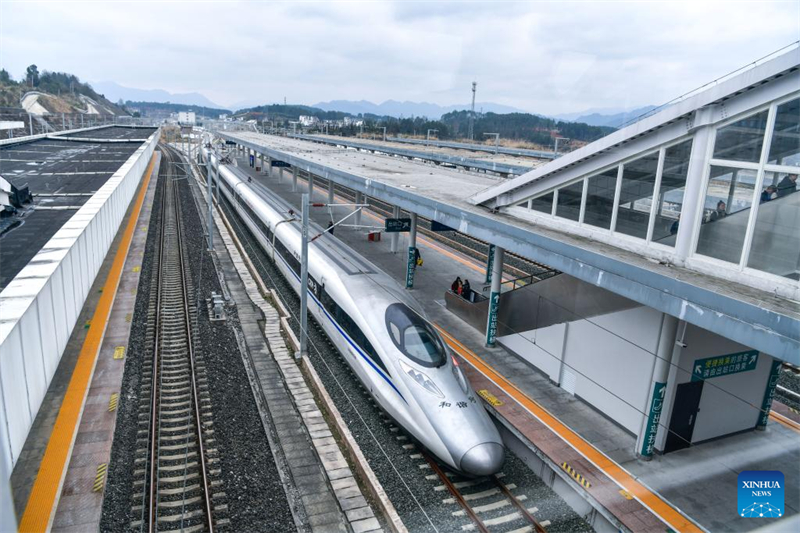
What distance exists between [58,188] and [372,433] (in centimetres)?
2387

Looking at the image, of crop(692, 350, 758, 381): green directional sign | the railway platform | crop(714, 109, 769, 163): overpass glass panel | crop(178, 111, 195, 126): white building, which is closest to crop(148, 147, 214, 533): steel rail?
the railway platform

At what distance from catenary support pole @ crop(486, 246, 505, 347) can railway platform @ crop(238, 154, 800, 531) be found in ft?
1.46

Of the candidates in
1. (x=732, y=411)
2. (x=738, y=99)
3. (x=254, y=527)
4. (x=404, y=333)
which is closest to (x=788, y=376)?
(x=732, y=411)

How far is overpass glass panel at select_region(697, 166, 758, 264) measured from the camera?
937cm

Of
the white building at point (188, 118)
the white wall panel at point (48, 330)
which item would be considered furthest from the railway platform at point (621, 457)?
the white building at point (188, 118)

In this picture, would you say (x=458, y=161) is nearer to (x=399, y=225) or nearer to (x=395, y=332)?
(x=399, y=225)

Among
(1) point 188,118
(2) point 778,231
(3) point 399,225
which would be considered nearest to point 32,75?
(1) point 188,118

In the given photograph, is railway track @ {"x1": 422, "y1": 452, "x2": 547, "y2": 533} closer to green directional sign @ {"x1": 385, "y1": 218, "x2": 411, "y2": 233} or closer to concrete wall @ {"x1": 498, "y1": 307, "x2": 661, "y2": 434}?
concrete wall @ {"x1": 498, "y1": 307, "x2": 661, "y2": 434}

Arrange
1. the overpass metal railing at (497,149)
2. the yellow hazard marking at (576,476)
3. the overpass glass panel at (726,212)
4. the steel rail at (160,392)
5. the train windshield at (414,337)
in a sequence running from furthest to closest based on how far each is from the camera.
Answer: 1. the overpass metal railing at (497,149)
2. the train windshield at (414,337)
3. the yellow hazard marking at (576,476)
4. the steel rail at (160,392)
5. the overpass glass panel at (726,212)

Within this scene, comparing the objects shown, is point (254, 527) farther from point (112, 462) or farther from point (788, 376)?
point (788, 376)

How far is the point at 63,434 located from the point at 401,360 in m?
7.41

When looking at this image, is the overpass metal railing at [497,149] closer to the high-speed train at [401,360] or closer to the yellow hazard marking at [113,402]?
the high-speed train at [401,360]

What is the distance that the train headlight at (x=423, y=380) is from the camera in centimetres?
1131

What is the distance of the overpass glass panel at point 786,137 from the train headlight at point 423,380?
24.3ft
